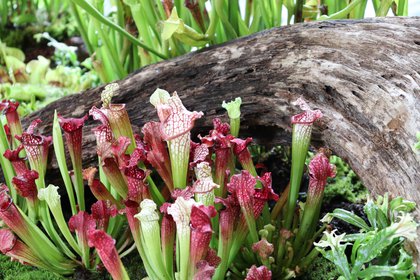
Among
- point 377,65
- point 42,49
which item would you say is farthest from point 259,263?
point 42,49

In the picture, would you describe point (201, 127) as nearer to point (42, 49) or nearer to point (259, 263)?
point (259, 263)

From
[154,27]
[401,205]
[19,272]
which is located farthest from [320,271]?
[154,27]

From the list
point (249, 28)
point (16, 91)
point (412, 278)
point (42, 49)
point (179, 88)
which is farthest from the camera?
point (42, 49)

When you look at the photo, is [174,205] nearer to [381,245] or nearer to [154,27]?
[381,245]

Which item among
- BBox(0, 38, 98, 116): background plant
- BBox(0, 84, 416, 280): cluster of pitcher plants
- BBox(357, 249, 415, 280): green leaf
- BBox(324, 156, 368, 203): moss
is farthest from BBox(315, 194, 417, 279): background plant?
BBox(0, 38, 98, 116): background plant

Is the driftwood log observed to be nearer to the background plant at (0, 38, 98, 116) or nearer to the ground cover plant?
the ground cover plant

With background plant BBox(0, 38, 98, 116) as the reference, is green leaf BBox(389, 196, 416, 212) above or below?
above

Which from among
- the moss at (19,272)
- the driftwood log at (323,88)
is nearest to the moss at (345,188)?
the driftwood log at (323,88)
